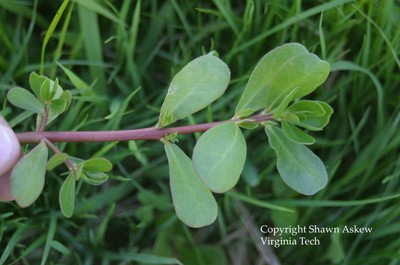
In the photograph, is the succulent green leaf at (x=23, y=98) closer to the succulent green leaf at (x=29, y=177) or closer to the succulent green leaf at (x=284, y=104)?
the succulent green leaf at (x=29, y=177)

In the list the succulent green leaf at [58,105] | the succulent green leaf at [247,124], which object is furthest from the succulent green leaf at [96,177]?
the succulent green leaf at [247,124]

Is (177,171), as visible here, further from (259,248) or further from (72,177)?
(259,248)

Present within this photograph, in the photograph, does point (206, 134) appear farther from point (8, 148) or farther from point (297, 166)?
point (8, 148)

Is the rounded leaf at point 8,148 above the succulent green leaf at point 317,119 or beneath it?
beneath

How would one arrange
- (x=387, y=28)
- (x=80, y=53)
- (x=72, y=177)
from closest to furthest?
(x=72, y=177)
(x=387, y=28)
(x=80, y=53)

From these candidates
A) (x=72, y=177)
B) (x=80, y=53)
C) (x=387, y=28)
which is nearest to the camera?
(x=72, y=177)

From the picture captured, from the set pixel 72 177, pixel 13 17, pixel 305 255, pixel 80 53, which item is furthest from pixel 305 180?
pixel 13 17

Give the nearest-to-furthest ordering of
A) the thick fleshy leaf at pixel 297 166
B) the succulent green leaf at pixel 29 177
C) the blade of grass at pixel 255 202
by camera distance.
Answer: the succulent green leaf at pixel 29 177, the thick fleshy leaf at pixel 297 166, the blade of grass at pixel 255 202

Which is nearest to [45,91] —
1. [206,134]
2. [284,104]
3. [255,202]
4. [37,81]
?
[37,81]

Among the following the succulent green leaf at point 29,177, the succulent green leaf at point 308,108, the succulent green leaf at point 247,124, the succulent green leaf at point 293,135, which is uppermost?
the succulent green leaf at point 308,108
